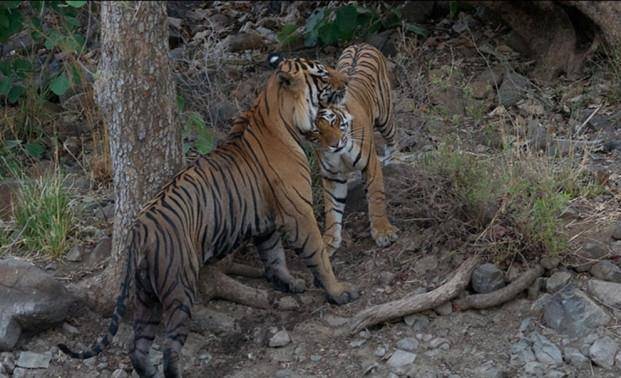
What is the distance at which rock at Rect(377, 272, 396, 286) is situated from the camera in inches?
245

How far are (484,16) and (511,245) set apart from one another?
13.2ft

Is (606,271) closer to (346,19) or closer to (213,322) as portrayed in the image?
(213,322)

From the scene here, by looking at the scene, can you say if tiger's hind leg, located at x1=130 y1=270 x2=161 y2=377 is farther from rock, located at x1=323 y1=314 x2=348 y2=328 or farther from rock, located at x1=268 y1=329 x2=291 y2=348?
rock, located at x1=323 y1=314 x2=348 y2=328

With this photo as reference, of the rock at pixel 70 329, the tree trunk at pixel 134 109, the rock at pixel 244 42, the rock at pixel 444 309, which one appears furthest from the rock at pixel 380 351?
the rock at pixel 244 42

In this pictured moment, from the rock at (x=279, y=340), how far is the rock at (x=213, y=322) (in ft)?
0.83

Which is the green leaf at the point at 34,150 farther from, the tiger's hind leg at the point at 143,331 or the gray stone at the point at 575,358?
the gray stone at the point at 575,358

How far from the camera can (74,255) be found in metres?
6.48

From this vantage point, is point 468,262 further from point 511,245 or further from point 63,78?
point 63,78

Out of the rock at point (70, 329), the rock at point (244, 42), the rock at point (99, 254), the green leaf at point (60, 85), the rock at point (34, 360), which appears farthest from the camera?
the rock at point (244, 42)

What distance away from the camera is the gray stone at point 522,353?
5.45 metres

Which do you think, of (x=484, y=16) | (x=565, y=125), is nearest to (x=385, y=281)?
(x=565, y=125)

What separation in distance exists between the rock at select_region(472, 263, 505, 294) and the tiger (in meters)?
0.71

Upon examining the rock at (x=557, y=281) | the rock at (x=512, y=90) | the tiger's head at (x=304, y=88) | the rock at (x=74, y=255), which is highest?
the tiger's head at (x=304, y=88)

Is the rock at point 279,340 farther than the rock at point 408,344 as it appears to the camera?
Yes
